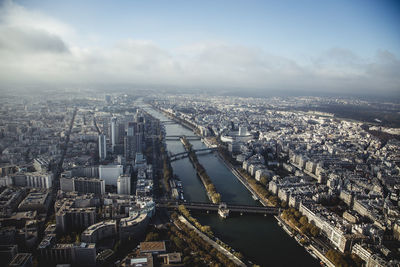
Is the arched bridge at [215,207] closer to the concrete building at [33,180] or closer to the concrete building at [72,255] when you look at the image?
the concrete building at [72,255]

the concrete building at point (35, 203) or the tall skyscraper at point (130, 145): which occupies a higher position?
the tall skyscraper at point (130, 145)

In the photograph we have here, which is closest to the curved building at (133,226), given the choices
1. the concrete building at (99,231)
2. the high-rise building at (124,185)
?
the concrete building at (99,231)

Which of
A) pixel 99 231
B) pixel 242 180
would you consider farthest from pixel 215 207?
pixel 99 231

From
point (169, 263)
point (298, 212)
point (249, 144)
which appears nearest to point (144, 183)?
point (169, 263)

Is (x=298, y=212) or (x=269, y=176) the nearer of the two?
(x=298, y=212)

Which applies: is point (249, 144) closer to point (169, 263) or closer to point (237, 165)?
point (237, 165)

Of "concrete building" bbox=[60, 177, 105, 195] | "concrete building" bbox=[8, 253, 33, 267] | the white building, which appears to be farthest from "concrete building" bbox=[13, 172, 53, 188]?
"concrete building" bbox=[8, 253, 33, 267]
